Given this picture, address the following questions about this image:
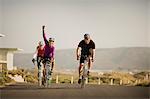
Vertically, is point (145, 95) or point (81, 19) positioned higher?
point (81, 19)

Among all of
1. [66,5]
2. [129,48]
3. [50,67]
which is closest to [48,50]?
[50,67]

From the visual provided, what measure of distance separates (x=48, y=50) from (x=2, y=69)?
0.66 metres

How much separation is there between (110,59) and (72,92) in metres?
0.67

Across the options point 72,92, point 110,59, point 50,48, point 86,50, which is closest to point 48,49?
point 50,48

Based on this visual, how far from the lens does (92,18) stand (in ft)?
21.4

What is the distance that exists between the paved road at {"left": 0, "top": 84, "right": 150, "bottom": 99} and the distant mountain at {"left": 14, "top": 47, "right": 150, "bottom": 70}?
27 cm

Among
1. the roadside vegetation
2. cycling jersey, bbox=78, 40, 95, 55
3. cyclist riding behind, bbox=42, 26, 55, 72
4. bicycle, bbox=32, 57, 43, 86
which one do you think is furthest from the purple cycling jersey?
cycling jersey, bbox=78, 40, 95, 55

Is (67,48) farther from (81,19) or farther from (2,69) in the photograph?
(2,69)

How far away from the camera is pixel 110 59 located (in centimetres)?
649

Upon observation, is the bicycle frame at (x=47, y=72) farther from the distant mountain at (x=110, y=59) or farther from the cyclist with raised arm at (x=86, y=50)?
the cyclist with raised arm at (x=86, y=50)

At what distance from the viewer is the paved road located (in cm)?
639

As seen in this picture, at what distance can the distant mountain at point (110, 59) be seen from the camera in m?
6.45

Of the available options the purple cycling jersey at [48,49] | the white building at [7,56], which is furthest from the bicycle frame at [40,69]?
the white building at [7,56]

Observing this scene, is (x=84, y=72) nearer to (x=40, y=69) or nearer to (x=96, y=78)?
(x=96, y=78)
